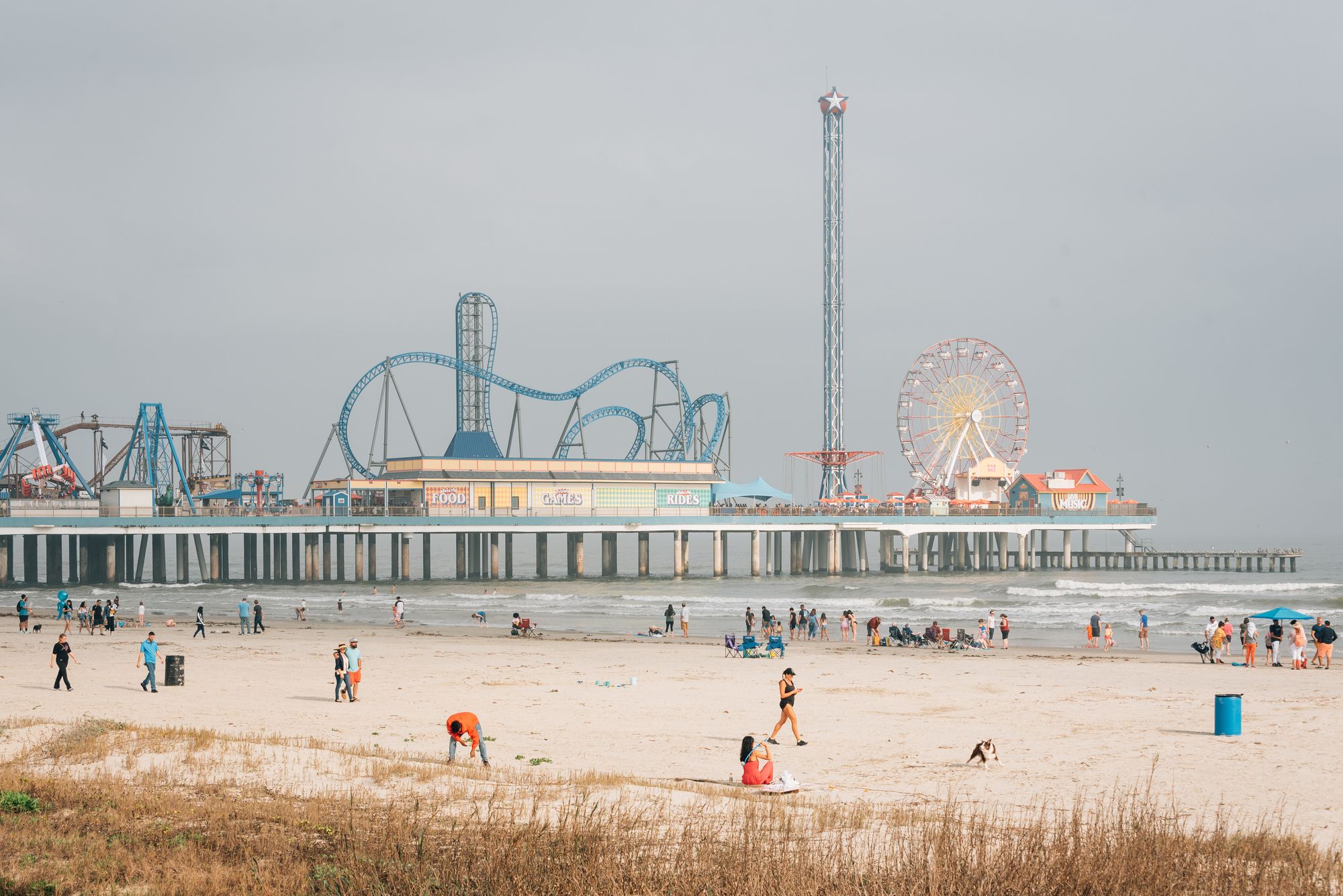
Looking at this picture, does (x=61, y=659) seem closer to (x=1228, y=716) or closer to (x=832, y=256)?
(x=1228, y=716)

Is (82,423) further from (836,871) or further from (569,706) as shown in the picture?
(836,871)

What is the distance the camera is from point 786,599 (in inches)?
2344

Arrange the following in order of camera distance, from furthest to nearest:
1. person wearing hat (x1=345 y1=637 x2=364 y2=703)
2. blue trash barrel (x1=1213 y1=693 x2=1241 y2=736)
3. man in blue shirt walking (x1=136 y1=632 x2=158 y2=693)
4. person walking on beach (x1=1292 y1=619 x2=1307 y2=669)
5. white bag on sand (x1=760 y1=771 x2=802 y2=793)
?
person walking on beach (x1=1292 y1=619 x2=1307 y2=669), man in blue shirt walking (x1=136 y1=632 x2=158 y2=693), person wearing hat (x1=345 y1=637 x2=364 y2=703), blue trash barrel (x1=1213 y1=693 x2=1241 y2=736), white bag on sand (x1=760 y1=771 x2=802 y2=793)

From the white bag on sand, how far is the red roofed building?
7870cm

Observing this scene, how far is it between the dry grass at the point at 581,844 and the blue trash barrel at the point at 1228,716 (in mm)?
5926

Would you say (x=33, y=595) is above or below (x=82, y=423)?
below

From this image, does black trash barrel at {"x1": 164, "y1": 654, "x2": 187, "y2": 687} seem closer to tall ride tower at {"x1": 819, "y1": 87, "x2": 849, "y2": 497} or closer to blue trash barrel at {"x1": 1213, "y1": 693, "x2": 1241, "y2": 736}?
blue trash barrel at {"x1": 1213, "y1": 693, "x2": 1241, "y2": 736}

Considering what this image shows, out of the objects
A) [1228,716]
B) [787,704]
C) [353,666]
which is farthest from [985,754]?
[353,666]

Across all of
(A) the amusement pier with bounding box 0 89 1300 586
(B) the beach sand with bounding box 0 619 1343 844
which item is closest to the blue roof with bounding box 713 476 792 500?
(A) the amusement pier with bounding box 0 89 1300 586

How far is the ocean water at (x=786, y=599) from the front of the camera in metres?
45.6

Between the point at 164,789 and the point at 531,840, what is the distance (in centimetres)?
495

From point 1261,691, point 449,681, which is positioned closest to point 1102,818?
point 1261,691

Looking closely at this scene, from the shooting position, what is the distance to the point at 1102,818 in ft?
36.0

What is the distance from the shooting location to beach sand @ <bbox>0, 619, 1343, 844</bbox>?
14867 millimetres
